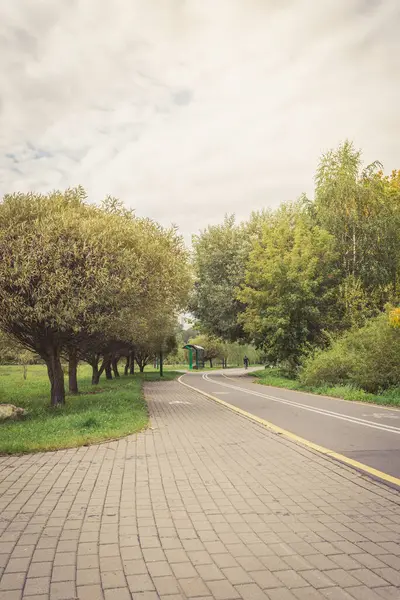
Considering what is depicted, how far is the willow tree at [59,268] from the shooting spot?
12133 mm

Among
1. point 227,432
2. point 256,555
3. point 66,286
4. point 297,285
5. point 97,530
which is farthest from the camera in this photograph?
point 297,285

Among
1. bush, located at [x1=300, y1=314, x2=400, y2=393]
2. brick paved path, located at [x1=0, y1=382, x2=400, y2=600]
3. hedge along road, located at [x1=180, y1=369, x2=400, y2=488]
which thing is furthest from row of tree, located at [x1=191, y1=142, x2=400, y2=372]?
brick paved path, located at [x1=0, y1=382, x2=400, y2=600]

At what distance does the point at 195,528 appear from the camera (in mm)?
4301

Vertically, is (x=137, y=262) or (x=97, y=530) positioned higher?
(x=137, y=262)

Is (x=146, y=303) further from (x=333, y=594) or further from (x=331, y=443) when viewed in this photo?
(x=333, y=594)

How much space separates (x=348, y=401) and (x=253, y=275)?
561 inches

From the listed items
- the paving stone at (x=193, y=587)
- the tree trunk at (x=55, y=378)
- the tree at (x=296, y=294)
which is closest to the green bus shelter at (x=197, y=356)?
the tree at (x=296, y=294)

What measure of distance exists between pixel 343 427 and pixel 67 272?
25.4ft

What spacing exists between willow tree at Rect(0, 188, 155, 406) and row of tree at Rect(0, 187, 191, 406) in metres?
0.02

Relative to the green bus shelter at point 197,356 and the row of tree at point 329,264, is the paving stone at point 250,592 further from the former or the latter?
the green bus shelter at point 197,356

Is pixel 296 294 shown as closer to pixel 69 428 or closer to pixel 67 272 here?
pixel 67 272

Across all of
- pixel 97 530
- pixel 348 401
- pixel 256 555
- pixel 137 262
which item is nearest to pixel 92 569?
pixel 97 530

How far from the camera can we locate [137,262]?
13.4 metres

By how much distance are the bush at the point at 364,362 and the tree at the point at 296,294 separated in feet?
16.5
